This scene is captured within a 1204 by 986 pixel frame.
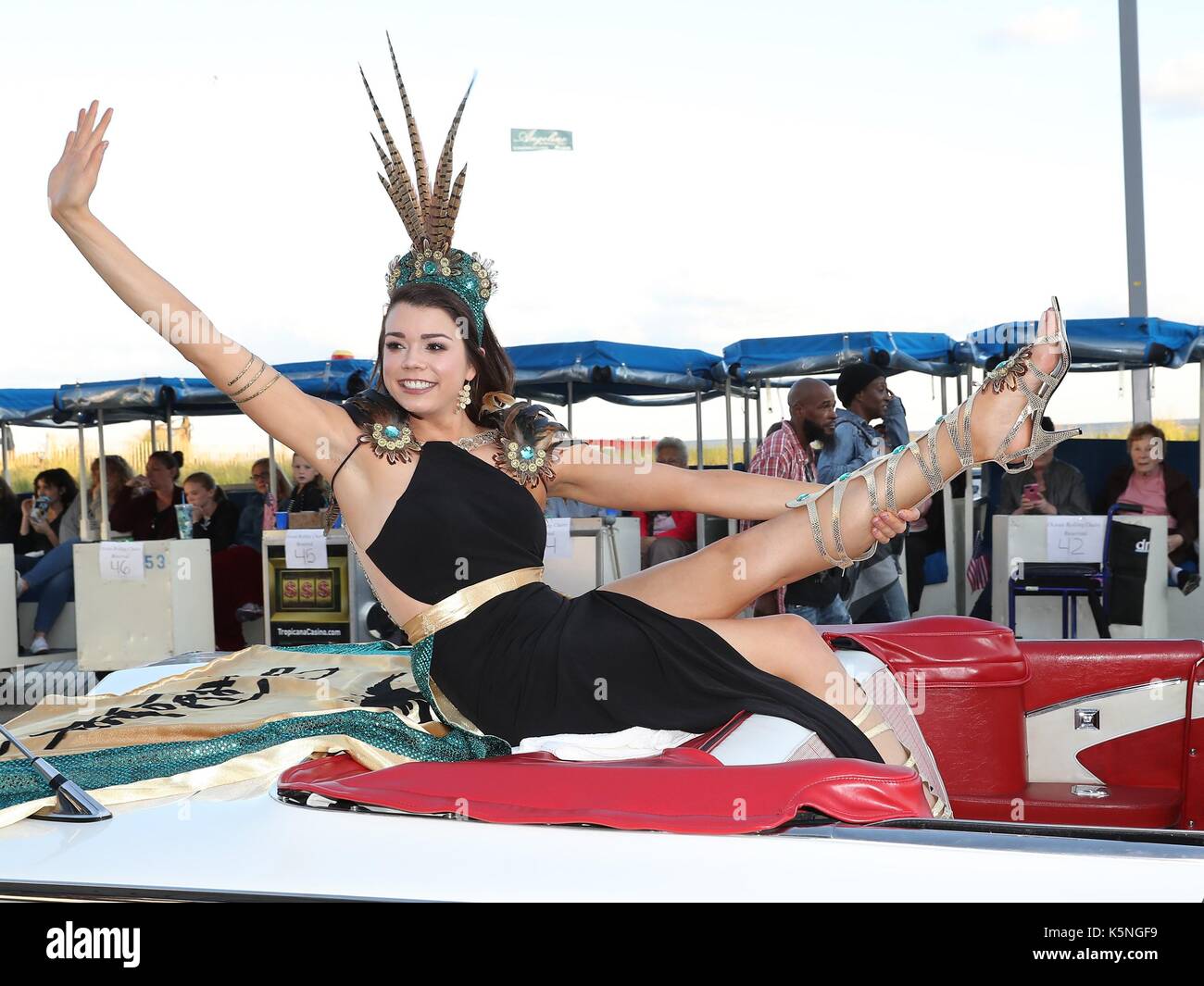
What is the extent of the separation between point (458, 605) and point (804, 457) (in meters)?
3.88

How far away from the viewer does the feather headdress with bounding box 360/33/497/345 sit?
255 centimetres

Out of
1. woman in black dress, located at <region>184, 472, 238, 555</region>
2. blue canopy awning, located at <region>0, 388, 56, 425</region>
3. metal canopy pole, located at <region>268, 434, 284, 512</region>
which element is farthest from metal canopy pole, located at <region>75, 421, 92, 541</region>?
woman in black dress, located at <region>184, 472, 238, 555</region>

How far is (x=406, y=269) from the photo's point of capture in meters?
2.58

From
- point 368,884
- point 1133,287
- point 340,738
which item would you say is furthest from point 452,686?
point 1133,287

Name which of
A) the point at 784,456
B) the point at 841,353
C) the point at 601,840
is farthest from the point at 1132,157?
the point at 601,840

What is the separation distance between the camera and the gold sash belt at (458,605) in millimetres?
2262

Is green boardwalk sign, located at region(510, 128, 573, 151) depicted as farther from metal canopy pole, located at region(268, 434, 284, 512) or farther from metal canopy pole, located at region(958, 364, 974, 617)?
metal canopy pole, located at region(958, 364, 974, 617)

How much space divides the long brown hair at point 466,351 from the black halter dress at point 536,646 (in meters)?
0.14

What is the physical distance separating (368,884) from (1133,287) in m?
9.97

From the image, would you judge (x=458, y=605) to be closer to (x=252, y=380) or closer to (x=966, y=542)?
(x=252, y=380)

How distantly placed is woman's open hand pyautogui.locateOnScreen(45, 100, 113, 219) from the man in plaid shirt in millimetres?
3603

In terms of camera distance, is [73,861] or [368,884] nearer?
[368,884]

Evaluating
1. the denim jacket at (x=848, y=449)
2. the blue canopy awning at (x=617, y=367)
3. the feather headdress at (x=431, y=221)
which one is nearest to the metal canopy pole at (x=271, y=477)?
the blue canopy awning at (x=617, y=367)
